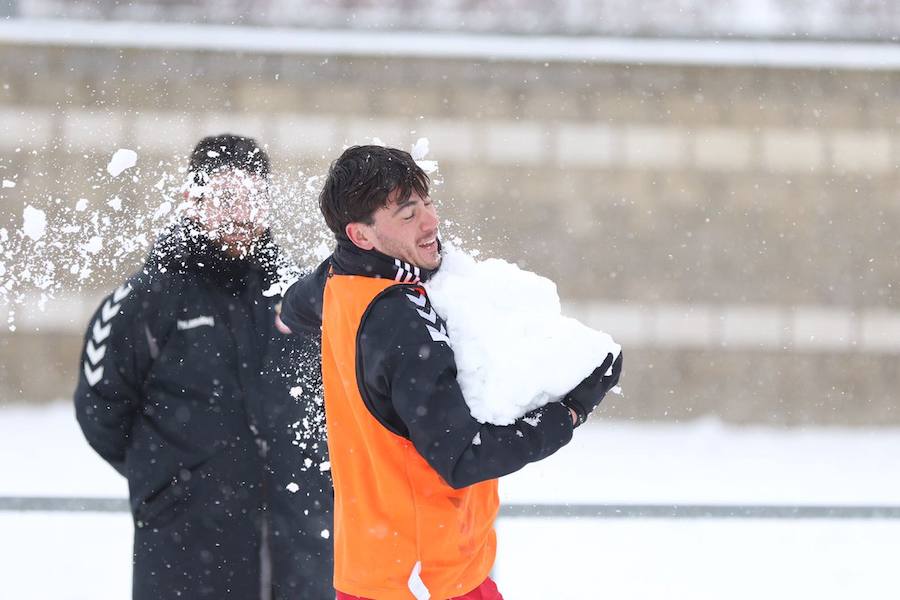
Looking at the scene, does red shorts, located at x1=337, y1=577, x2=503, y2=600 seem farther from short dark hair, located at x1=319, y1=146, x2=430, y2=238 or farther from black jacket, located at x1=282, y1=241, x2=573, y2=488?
short dark hair, located at x1=319, y1=146, x2=430, y2=238

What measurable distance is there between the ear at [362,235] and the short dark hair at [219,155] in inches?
22.5

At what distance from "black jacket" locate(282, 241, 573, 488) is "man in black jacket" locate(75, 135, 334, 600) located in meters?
0.50

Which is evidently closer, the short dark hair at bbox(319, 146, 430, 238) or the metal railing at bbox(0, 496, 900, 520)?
the short dark hair at bbox(319, 146, 430, 238)

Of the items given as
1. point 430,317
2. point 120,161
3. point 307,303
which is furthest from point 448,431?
point 120,161

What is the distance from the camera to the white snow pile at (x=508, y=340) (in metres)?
0.96

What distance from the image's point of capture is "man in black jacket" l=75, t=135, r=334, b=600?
4.64 ft

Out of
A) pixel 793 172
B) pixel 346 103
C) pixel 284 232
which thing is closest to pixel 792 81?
pixel 793 172

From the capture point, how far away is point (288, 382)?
146 centimetres

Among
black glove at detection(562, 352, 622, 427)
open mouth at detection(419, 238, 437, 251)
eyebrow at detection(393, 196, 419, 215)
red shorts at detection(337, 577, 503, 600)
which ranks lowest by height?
red shorts at detection(337, 577, 503, 600)

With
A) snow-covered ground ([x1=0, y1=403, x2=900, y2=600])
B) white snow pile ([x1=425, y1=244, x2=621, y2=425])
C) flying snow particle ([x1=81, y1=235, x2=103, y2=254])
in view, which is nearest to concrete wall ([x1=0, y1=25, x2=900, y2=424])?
snow-covered ground ([x1=0, y1=403, x2=900, y2=600])

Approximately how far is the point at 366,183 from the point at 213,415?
621 mm

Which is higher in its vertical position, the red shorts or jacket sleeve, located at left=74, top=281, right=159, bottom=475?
jacket sleeve, located at left=74, top=281, right=159, bottom=475

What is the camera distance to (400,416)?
92 cm

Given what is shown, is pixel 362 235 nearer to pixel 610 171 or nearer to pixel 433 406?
pixel 433 406
